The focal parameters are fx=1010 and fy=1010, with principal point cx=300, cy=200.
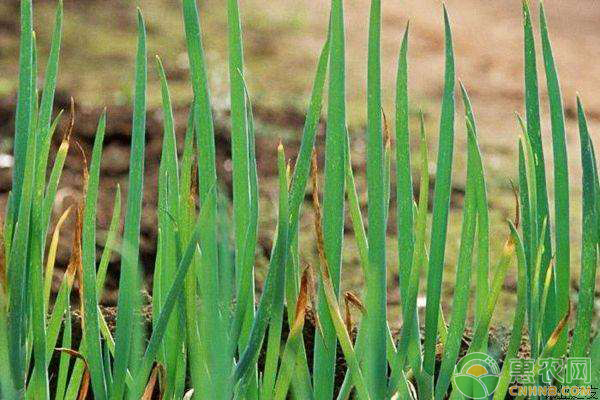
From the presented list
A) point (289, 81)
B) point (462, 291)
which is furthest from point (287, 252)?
point (289, 81)

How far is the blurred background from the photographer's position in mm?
1954

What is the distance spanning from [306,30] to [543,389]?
2.09 meters

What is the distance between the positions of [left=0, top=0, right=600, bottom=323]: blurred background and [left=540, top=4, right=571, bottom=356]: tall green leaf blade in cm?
83

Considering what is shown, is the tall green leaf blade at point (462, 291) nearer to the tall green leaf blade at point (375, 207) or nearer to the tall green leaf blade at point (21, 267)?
the tall green leaf blade at point (375, 207)

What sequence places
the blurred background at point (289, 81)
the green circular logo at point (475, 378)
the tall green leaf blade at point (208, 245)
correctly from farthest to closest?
the blurred background at point (289, 81) → the green circular logo at point (475, 378) → the tall green leaf blade at point (208, 245)

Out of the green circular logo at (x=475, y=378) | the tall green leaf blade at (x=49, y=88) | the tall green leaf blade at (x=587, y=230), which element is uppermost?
the tall green leaf blade at (x=49, y=88)

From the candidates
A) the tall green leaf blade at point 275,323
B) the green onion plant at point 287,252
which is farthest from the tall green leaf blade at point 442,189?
the tall green leaf blade at point 275,323

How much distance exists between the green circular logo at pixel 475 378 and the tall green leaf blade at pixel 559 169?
0.07 metres

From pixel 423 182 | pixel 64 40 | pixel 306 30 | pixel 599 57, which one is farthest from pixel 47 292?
pixel 599 57

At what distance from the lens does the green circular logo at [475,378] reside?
2.68 ft

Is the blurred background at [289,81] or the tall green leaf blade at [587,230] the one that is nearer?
the tall green leaf blade at [587,230]

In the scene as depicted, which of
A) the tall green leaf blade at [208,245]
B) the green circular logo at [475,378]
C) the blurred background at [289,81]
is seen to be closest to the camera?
the tall green leaf blade at [208,245]

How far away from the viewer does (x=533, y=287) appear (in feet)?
2.49

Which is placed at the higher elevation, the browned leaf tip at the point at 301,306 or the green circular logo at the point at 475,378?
the browned leaf tip at the point at 301,306
